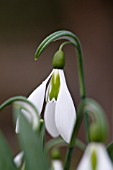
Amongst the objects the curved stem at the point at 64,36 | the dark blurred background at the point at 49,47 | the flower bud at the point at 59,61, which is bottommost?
the dark blurred background at the point at 49,47

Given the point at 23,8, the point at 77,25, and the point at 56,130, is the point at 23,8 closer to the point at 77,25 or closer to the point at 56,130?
the point at 77,25

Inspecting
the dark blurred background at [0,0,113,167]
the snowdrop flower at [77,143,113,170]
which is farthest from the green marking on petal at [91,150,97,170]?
the dark blurred background at [0,0,113,167]

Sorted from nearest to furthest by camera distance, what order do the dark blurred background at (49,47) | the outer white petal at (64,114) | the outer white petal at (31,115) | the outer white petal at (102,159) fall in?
the outer white petal at (102,159) → the outer white petal at (31,115) → the outer white petal at (64,114) → the dark blurred background at (49,47)

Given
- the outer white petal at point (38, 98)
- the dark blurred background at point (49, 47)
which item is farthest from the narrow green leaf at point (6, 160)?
the dark blurred background at point (49, 47)

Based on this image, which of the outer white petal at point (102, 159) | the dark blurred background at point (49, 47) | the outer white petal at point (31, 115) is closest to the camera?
the outer white petal at point (102, 159)

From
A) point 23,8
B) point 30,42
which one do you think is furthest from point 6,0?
point 30,42

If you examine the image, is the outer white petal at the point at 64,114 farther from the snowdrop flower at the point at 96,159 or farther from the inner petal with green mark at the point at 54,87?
the snowdrop flower at the point at 96,159

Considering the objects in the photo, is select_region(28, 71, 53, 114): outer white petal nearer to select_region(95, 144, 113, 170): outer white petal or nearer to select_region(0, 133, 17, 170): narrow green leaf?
select_region(0, 133, 17, 170): narrow green leaf
